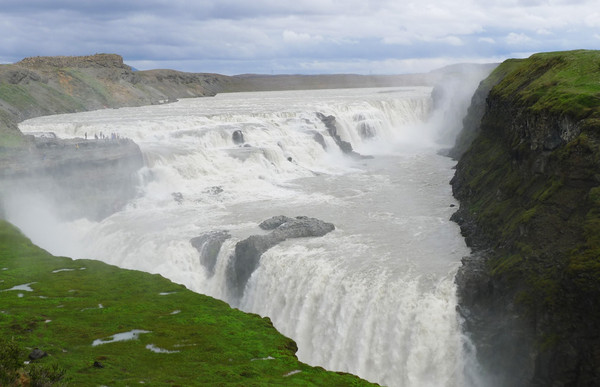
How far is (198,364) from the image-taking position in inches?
768

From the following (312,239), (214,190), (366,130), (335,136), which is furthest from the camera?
(366,130)

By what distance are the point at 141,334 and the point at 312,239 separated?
15498mm

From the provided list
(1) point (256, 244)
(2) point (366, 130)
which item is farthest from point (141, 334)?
(2) point (366, 130)

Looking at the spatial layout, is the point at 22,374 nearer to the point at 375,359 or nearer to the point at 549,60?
the point at 375,359

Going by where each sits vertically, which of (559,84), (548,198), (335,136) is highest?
(559,84)

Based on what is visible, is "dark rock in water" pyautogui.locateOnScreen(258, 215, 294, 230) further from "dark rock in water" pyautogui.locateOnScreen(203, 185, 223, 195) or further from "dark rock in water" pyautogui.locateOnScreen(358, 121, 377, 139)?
"dark rock in water" pyautogui.locateOnScreen(358, 121, 377, 139)

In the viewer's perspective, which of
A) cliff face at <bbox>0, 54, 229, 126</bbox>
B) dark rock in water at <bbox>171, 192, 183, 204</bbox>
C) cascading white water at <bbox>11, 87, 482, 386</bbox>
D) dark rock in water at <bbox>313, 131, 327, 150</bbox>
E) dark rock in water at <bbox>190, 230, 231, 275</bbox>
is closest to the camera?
cascading white water at <bbox>11, 87, 482, 386</bbox>

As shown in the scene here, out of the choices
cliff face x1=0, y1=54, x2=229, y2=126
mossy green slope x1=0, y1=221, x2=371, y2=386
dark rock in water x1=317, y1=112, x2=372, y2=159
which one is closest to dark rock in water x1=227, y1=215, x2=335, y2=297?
mossy green slope x1=0, y1=221, x2=371, y2=386

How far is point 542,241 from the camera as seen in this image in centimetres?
2630

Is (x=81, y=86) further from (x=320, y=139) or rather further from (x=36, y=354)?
(x=36, y=354)

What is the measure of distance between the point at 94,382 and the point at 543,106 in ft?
84.2

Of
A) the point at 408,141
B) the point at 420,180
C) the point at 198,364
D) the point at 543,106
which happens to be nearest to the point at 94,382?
the point at 198,364

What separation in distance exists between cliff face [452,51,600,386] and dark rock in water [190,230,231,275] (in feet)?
45.9

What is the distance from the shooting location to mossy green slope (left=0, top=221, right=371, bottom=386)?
1866 centimetres
